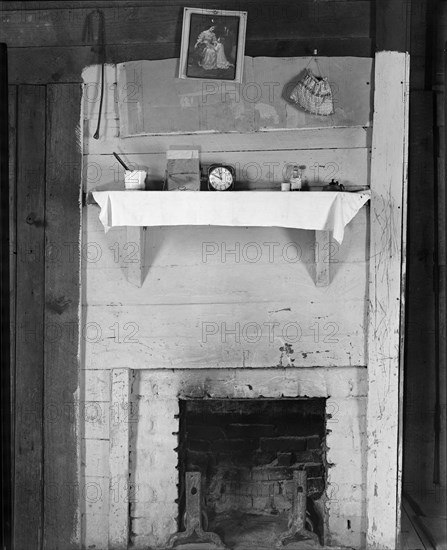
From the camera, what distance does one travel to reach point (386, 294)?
2451 millimetres

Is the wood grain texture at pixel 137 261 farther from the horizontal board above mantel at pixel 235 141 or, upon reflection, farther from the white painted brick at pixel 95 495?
the white painted brick at pixel 95 495

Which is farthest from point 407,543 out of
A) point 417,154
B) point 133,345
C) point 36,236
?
point 36,236

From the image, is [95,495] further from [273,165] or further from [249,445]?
[273,165]

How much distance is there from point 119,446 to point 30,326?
66cm

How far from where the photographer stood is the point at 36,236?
2.49 metres

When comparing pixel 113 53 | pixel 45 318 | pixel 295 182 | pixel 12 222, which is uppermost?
pixel 113 53

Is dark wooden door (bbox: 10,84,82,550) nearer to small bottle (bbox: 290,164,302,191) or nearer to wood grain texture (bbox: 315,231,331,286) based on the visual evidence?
small bottle (bbox: 290,164,302,191)

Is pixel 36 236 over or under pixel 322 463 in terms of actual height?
over

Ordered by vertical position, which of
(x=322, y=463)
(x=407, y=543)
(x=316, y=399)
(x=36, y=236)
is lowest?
(x=407, y=543)

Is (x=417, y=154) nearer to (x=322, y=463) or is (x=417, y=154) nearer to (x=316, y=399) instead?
(x=316, y=399)

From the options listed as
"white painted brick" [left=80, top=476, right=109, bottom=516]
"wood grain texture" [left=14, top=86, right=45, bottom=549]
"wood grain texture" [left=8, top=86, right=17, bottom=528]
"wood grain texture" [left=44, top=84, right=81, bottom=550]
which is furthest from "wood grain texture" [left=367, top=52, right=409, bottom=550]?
"wood grain texture" [left=8, top=86, right=17, bottom=528]

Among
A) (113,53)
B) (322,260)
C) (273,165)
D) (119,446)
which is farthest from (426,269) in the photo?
(113,53)

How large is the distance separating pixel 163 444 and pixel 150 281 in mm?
722

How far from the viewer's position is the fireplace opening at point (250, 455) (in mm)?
2535
